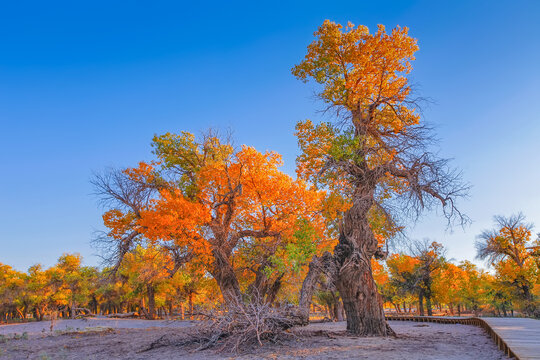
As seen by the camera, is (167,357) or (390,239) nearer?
(167,357)

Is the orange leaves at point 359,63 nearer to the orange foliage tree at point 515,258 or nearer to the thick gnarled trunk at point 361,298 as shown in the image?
the thick gnarled trunk at point 361,298

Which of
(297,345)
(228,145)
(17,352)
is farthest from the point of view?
(228,145)

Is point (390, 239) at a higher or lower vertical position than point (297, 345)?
higher

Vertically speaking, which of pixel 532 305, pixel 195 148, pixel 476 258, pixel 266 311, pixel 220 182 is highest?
pixel 195 148

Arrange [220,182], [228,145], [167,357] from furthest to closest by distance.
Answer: [228,145] < [220,182] < [167,357]

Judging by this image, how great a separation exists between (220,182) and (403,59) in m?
10.2

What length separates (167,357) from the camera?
9281 mm

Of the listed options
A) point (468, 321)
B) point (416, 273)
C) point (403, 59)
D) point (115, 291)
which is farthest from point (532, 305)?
point (115, 291)

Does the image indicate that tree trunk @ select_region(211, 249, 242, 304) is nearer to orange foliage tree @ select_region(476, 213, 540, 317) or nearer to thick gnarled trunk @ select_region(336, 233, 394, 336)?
thick gnarled trunk @ select_region(336, 233, 394, 336)

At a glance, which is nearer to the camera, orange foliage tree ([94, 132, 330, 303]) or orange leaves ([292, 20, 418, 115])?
orange leaves ([292, 20, 418, 115])

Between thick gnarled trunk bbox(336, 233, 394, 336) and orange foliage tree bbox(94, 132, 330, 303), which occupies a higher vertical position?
orange foliage tree bbox(94, 132, 330, 303)

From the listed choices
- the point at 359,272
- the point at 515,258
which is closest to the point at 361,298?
the point at 359,272

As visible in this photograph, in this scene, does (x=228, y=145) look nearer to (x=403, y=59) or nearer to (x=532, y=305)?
(x=403, y=59)

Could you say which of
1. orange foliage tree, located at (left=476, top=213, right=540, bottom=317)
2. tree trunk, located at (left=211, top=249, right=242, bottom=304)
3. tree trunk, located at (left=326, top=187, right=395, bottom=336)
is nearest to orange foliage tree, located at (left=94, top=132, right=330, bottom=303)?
tree trunk, located at (left=211, top=249, right=242, bottom=304)
